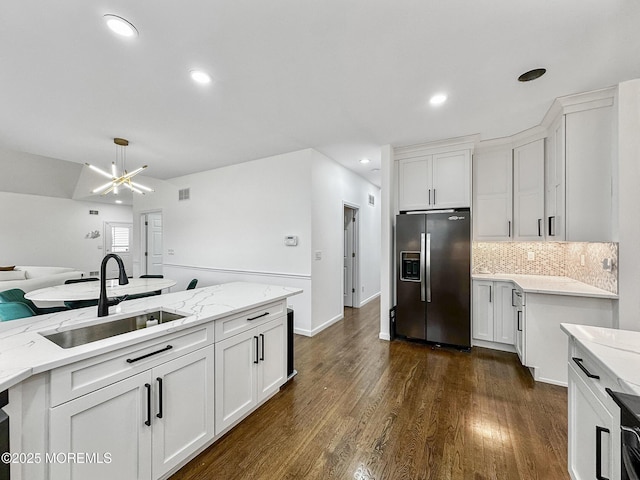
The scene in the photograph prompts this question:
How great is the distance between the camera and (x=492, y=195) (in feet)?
12.0

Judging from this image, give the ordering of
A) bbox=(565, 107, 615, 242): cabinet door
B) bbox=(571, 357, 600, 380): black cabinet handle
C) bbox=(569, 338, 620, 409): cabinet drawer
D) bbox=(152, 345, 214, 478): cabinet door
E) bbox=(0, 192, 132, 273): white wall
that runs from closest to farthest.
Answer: bbox=(569, 338, 620, 409): cabinet drawer, bbox=(571, 357, 600, 380): black cabinet handle, bbox=(152, 345, 214, 478): cabinet door, bbox=(565, 107, 615, 242): cabinet door, bbox=(0, 192, 132, 273): white wall

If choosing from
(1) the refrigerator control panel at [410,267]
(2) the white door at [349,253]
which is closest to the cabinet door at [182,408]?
(1) the refrigerator control panel at [410,267]

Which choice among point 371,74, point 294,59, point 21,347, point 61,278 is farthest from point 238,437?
point 61,278

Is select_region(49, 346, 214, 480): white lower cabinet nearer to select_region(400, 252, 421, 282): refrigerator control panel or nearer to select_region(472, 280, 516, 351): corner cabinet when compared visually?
select_region(400, 252, 421, 282): refrigerator control panel

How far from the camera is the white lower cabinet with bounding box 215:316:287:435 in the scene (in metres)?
1.85

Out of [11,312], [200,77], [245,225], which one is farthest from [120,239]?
[200,77]

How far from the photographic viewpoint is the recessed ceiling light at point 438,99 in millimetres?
2527

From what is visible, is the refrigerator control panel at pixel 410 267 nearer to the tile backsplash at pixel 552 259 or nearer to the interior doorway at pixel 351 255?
the tile backsplash at pixel 552 259

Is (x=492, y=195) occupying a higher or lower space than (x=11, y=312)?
higher

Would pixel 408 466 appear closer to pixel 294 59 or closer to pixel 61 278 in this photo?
pixel 294 59

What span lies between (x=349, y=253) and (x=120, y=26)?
4656 mm

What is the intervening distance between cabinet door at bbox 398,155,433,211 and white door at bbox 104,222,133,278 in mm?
8904

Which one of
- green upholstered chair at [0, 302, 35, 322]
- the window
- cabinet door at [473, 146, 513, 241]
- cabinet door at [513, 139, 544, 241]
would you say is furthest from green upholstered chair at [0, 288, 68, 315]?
the window

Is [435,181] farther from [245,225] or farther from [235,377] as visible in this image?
[235,377]
